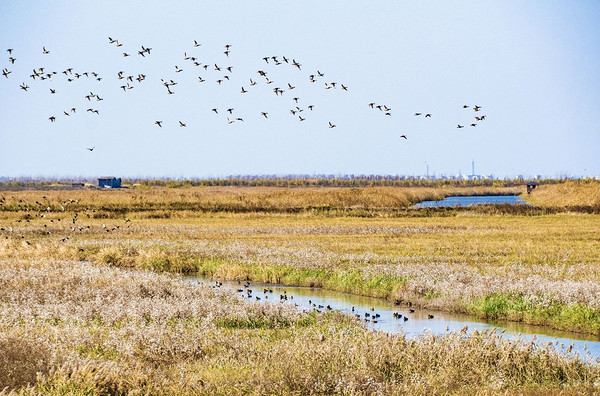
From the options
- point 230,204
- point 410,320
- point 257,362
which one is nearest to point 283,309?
point 410,320

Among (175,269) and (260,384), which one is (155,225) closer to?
(175,269)

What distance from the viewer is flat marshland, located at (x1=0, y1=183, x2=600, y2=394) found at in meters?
11.5

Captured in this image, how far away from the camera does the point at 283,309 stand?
63.6 feet

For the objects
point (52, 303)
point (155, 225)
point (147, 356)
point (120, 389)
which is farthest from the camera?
point (155, 225)

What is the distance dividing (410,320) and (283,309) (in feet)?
13.0

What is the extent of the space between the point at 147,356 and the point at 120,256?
2194 cm

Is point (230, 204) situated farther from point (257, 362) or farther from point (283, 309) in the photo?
point (257, 362)

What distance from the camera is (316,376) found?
11.6m

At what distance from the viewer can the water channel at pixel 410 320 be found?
707 inches

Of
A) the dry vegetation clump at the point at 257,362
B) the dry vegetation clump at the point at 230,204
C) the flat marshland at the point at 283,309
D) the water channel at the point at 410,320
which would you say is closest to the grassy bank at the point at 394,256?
the flat marshland at the point at 283,309

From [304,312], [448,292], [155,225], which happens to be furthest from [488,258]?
[155,225]

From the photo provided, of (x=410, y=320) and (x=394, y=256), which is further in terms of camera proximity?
(x=394, y=256)

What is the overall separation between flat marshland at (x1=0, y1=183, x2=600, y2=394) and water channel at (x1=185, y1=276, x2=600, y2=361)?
1.92 feet

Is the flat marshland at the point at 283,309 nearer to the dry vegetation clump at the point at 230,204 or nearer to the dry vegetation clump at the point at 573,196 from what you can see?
the dry vegetation clump at the point at 230,204
